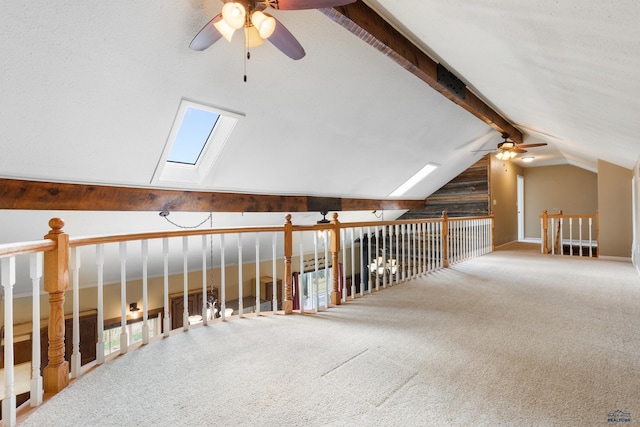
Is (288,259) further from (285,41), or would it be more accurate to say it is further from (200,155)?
(200,155)

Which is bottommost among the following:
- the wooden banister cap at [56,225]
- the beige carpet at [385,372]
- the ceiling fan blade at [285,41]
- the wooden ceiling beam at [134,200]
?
the beige carpet at [385,372]

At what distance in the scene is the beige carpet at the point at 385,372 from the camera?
5.07ft

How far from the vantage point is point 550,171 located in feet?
31.0

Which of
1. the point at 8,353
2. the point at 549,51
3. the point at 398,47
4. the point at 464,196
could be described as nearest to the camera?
the point at 8,353

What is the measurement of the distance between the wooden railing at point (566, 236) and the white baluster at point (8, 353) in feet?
26.2

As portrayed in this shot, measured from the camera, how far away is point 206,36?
2.09 meters

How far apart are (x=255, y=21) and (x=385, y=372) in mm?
2356

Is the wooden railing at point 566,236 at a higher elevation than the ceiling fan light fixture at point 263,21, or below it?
below

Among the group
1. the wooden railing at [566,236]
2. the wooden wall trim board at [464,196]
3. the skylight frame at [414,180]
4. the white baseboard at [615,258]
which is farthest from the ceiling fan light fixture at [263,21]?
the white baseboard at [615,258]

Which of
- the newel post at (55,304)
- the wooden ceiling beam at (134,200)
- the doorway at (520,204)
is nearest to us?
the newel post at (55,304)

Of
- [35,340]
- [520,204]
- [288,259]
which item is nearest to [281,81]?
[288,259]

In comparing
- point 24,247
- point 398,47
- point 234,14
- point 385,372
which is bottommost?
point 385,372

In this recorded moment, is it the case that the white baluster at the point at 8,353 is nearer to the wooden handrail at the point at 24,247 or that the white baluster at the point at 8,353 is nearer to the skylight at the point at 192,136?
the wooden handrail at the point at 24,247

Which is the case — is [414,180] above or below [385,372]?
above
